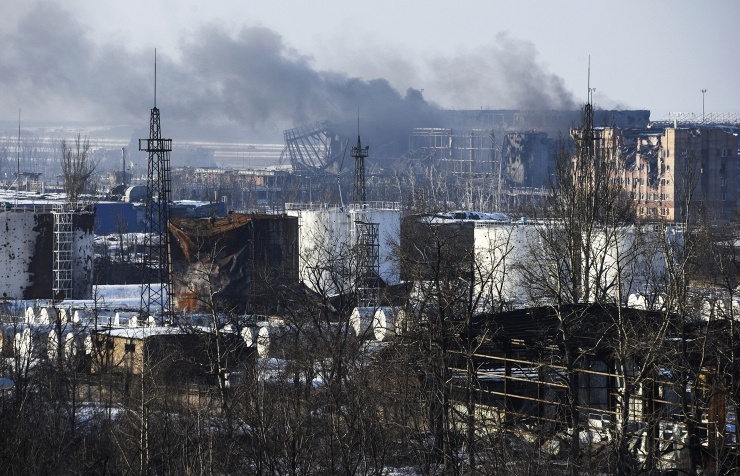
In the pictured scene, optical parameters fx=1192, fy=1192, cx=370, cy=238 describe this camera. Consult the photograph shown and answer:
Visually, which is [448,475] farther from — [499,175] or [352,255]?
[499,175]

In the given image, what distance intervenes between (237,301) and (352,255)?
2.72 m

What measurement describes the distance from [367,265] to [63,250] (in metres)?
6.69

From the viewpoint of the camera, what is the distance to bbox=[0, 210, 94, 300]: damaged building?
2425 cm

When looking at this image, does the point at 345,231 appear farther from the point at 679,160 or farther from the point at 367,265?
the point at 679,160

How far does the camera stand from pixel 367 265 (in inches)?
862

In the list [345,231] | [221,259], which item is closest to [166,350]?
[221,259]

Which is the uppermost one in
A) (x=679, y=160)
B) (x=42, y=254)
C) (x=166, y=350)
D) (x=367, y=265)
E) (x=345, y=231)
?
(x=679, y=160)

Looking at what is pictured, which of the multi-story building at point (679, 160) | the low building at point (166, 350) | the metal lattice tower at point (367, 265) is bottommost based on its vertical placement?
the low building at point (166, 350)

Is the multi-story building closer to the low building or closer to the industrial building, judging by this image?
the industrial building

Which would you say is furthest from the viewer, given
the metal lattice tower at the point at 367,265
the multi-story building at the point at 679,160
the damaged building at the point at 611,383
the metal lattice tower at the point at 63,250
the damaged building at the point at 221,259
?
the multi-story building at the point at 679,160

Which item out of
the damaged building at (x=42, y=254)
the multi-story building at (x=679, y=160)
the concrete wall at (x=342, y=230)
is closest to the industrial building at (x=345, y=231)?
the concrete wall at (x=342, y=230)

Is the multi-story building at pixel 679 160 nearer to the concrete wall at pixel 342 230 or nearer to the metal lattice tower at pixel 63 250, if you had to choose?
the concrete wall at pixel 342 230

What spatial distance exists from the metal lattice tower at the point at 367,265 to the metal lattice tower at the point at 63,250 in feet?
19.4

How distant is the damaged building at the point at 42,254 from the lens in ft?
79.6
